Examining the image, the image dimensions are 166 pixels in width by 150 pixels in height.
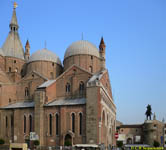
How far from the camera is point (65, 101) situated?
138 feet

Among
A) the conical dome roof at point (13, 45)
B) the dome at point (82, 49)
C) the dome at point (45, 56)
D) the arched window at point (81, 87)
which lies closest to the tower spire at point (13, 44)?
the conical dome roof at point (13, 45)

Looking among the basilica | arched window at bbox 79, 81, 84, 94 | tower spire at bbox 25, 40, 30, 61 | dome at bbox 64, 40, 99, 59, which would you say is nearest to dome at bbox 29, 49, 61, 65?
the basilica

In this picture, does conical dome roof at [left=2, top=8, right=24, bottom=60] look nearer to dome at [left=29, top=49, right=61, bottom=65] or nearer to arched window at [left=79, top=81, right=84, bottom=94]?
dome at [left=29, top=49, right=61, bottom=65]

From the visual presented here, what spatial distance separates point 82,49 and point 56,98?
12.2m

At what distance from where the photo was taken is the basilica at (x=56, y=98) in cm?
3853

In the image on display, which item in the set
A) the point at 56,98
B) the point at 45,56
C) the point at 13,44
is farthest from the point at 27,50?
the point at 56,98

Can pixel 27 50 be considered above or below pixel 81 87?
above

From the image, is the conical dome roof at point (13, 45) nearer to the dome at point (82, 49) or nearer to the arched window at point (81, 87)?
the dome at point (82, 49)

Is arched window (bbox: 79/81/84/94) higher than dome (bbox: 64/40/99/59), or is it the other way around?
dome (bbox: 64/40/99/59)

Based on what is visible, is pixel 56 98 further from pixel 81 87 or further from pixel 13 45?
pixel 13 45

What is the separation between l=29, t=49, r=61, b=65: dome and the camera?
5297 cm

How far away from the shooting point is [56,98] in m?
44.4

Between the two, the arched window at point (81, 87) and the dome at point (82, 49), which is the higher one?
the dome at point (82, 49)

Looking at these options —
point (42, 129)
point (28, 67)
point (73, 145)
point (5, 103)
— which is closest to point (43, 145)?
point (42, 129)
